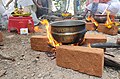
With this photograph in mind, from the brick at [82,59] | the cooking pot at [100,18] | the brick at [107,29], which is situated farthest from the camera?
the cooking pot at [100,18]

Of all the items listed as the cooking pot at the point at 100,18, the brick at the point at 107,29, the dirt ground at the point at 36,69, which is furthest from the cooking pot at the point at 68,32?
the cooking pot at the point at 100,18

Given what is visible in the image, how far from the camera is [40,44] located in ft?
9.86

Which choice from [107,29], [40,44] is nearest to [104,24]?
[107,29]

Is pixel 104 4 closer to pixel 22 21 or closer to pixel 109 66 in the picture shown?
pixel 22 21

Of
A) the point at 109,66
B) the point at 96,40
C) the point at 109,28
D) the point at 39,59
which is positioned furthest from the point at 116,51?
the point at 109,28

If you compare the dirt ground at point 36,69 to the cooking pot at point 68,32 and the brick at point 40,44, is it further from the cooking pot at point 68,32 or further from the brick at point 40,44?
the cooking pot at point 68,32

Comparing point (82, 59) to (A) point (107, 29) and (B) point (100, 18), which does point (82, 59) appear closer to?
(A) point (107, 29)

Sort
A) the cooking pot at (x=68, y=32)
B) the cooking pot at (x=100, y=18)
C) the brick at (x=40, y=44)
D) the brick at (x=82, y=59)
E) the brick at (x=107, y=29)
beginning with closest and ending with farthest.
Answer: the brick at (x=82, y=59)
the cooking pot at (x=68, y=32)
the brick at (x=40, y=44)
the brick at (x=107, y=29)
the cooking pot at (x=100, y=18)

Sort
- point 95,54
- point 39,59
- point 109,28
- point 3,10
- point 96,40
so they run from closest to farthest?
1. point 95,54
2. point 39,59
3. point 96,40
4. point 109,28
5. point 3,10

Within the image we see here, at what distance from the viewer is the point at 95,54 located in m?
2.07

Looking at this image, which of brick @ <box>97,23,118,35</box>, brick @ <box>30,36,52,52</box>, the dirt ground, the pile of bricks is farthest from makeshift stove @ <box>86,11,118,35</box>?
the pile of bricks

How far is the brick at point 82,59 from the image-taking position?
2074mm

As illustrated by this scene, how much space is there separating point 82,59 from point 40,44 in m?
1.05

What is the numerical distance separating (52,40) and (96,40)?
0.74 m
